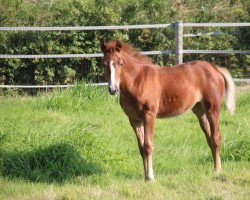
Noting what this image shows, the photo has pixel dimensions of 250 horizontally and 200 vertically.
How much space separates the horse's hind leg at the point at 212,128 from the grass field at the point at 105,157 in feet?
0.59

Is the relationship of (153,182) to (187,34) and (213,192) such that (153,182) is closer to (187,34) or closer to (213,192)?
(213,192)

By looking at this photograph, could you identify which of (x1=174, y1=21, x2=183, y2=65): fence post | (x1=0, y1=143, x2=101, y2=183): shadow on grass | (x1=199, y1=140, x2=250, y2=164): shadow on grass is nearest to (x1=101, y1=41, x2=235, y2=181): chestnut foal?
(x1=199, y1=140, x2=250, y2=164): shadow on grass

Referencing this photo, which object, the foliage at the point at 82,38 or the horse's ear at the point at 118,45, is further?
the foliage at the point at 82,38

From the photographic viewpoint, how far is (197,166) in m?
8.17

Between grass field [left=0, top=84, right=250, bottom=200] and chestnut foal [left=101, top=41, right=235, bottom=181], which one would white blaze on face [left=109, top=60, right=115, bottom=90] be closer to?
chestnut foal [left=101, top=41, right=235, bottom=181]

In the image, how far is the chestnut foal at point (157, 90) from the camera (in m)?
7.34

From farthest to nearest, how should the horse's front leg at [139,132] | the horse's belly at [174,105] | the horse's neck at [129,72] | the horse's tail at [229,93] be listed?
1. the horse's tail at [229,93]
2. the horse's belly at [174,105]
3. the horse's front leg at [139,132]
4. the horse's neck at [129,72]

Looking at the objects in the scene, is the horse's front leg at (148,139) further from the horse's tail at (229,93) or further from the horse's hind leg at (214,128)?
the horse's tail at (229,93)

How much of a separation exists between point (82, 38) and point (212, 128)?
244 inches

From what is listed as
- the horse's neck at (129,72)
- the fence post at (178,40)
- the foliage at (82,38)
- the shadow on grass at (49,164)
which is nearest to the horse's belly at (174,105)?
the horse's neck at (129,72)

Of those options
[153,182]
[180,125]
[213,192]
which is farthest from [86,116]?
[213,192]

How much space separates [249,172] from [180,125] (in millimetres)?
3210

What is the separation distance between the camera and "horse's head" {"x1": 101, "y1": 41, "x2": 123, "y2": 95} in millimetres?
7043

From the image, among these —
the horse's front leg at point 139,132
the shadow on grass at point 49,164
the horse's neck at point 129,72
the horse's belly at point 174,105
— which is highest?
the horse's neck at point 129,72
